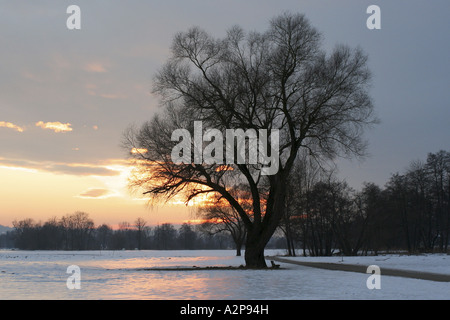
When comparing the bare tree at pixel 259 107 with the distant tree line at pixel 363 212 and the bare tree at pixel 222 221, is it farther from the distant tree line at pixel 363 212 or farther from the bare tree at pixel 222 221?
the bare tree at pixel 222 221

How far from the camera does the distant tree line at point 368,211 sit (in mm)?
60188

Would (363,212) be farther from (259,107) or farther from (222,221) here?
(259,107)

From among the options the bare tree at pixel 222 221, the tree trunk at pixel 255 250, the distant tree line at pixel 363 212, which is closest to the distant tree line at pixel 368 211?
the distant tree line at pixel 363 212

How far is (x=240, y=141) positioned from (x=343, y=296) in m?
14.4

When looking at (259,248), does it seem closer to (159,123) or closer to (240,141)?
(240,141)

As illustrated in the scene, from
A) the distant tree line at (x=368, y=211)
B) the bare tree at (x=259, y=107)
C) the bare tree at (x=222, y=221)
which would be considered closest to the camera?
the bare tree at (x=259, y=107)

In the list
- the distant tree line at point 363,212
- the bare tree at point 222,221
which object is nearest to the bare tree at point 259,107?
the distant tree line at point 363,212

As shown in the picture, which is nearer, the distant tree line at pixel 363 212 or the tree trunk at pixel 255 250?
the tree trunk at pixel 255 250

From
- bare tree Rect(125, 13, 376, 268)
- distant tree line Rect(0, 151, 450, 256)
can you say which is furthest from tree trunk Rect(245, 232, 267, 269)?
distant tree line Rect(0, 151, 450, 256)

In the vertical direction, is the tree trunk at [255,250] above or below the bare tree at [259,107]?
below

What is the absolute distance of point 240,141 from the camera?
2766 centimetres

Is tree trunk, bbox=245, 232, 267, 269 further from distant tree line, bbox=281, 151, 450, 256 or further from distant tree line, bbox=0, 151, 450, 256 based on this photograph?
distant tree line, bbox=281, 151, 450, 256

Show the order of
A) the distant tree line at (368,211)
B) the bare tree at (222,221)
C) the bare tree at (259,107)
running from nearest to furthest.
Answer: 1. the bare tree at (259,107)
2. the distant tree line at (368,211)
3. the bare tree at (222,221)
